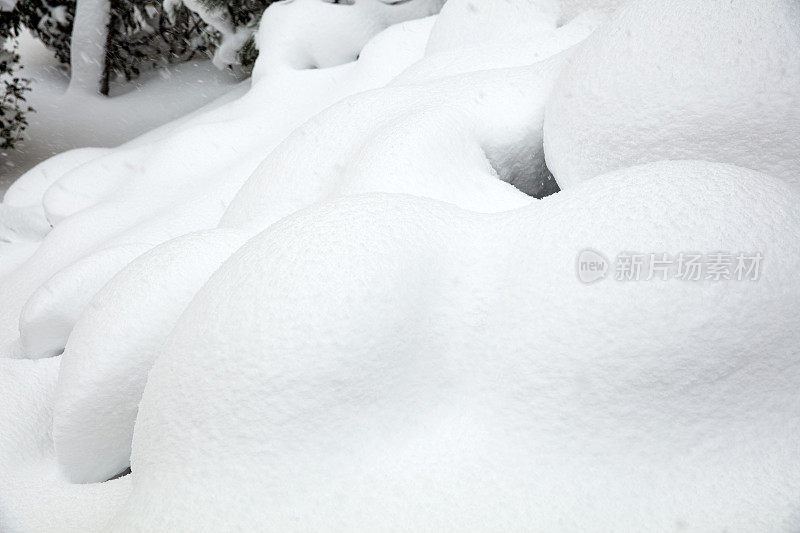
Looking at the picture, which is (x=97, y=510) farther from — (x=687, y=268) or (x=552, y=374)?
(x=687, y=268)

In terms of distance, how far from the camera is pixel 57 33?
19.1 ft

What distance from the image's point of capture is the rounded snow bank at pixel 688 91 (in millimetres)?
1288

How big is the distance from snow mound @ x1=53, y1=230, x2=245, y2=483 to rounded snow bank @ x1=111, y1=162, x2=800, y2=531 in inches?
11.1

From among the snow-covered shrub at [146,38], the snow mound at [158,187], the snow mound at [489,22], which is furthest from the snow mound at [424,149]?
the snow-covered shrub at [146,38]

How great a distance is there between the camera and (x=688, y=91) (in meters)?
1.35

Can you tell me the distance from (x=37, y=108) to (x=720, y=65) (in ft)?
18.8

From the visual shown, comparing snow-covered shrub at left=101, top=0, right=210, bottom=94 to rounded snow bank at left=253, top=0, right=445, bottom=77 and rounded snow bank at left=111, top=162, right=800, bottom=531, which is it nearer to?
rounded snow bank at left=253, top=0, right=445, bottom=77

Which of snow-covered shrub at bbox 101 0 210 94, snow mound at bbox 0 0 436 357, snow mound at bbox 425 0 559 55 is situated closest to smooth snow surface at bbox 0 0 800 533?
snow mound at bbox 0 0 436 357

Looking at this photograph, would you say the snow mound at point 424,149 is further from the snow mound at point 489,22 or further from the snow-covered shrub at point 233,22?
the snow-covered shrub at point 233,22

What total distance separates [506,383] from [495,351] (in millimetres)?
54

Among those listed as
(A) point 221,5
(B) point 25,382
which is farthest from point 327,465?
(A) point 221,5

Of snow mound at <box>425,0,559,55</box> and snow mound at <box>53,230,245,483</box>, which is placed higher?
snow mound at <box>425,0,559,55</box>

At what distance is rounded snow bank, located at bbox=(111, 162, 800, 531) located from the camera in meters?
0.97

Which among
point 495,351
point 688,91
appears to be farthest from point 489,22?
point 495,351
